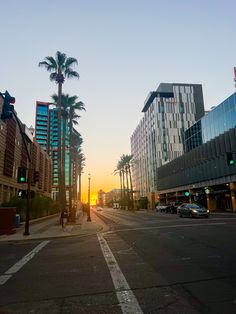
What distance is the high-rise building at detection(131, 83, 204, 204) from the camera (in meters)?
95.0

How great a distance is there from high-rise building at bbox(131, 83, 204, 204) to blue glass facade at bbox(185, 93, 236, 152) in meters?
19.4

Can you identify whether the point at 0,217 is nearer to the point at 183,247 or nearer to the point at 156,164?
the point at 183,247

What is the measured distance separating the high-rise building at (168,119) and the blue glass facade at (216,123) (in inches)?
763

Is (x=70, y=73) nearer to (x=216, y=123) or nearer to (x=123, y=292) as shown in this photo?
(x=123, y=292)

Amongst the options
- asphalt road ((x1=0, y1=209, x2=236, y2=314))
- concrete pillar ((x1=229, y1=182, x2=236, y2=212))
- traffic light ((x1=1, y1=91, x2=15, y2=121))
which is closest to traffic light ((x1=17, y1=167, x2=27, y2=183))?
traffic light ((x1=1, y1=91, x2=15, y2=121))

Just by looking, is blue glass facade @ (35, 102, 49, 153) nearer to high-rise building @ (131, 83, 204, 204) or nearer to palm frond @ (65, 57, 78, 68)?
high-rise building @ (131, 83, 204, 204)

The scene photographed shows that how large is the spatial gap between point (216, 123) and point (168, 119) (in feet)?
129

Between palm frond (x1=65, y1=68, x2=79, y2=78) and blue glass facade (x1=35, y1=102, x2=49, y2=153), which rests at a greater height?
blue glass facade (x1=35, y1=102, x2=49, y2=153)

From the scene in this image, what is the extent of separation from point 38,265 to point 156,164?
293ft

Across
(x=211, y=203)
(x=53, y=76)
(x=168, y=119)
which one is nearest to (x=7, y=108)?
(x=53, y=76)

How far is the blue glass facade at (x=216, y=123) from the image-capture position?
51.2 meters

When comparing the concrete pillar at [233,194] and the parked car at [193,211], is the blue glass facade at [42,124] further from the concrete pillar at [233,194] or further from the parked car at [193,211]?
the parked car at [193,211]

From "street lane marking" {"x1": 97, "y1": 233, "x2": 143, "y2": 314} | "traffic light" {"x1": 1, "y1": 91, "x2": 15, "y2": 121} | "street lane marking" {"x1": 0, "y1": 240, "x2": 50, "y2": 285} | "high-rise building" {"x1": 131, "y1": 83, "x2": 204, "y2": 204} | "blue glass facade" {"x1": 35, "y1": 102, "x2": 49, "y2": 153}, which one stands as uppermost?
"blue glass facade" {"x1": 35, "y1": 102, "x2": 49, "y2": 153}

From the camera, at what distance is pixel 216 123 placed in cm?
5806
